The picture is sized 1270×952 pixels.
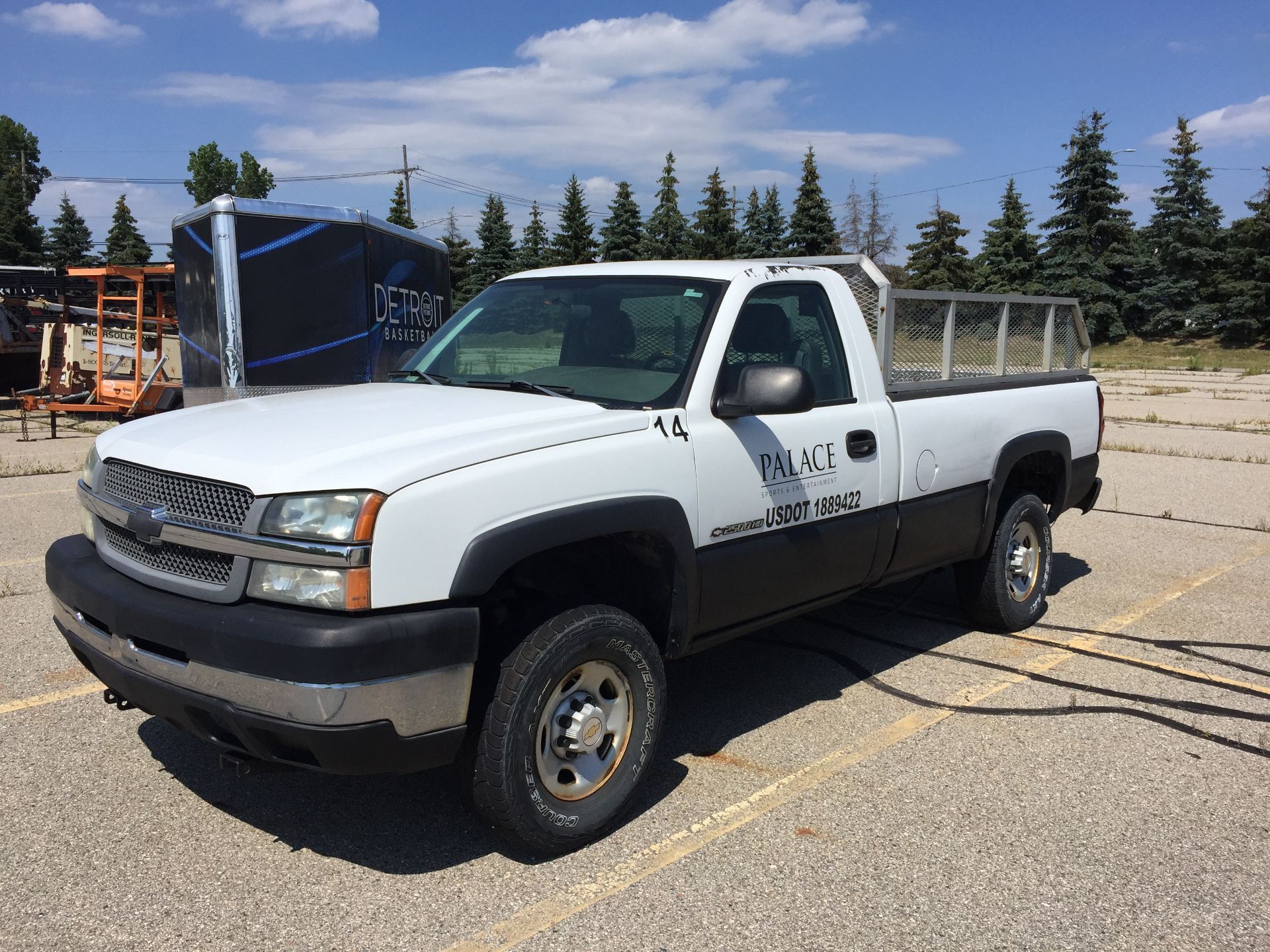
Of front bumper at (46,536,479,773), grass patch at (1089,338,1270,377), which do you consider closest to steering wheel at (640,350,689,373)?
front bumper at (46,536,479,773)

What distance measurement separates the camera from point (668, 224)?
193ft

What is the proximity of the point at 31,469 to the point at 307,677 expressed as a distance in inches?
452

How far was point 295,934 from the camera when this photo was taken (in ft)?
9.90

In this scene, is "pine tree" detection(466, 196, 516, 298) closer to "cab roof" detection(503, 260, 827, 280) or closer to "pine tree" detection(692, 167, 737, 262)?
"pine tree" detection(692, 167, 737, 262)

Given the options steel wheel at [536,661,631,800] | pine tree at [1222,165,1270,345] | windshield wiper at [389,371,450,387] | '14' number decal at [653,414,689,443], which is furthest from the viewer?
pine tree at [1222,165,1270,345]

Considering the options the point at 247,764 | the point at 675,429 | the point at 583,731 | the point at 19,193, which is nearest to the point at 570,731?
the point at 583,731

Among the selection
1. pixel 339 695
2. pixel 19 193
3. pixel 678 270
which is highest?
pixel 19 193

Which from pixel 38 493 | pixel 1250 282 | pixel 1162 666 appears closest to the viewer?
pixel 1162 666

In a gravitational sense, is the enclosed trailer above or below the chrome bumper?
above

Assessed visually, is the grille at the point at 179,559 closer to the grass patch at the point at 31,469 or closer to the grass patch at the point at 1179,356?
the grass patch at the point at 31,469

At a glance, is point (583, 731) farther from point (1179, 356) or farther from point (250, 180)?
point (250, 180)

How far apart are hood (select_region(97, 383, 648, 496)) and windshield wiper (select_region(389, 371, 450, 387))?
0.79ft

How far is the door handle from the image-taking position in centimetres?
459

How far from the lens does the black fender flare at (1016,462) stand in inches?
221
